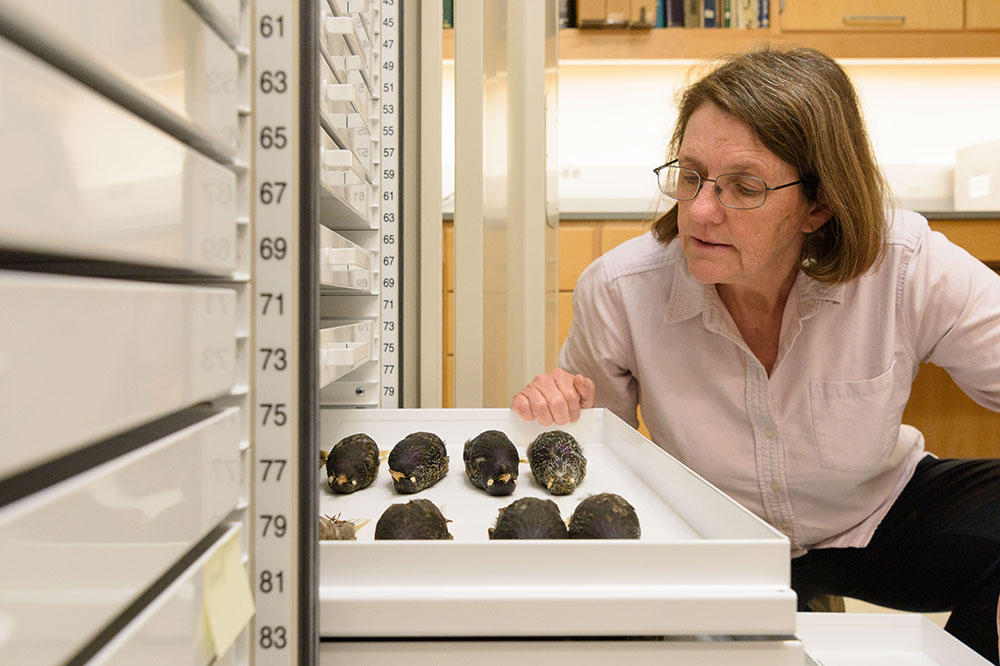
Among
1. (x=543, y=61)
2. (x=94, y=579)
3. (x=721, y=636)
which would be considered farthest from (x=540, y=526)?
(x=543, y=61)

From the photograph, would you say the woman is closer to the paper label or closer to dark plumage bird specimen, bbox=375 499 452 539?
dark plumage bird specimen, bbox=375 499 452 539

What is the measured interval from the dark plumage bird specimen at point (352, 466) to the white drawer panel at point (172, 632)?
0.42 m

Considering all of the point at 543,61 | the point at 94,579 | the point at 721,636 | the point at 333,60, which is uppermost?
the point at 543,61

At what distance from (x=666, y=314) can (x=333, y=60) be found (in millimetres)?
791

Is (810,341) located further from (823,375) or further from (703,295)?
(703,295)

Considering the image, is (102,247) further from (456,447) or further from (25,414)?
(456,447)

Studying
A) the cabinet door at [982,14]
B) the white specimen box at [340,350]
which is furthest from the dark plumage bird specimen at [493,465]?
the cabinet door at [982,14]

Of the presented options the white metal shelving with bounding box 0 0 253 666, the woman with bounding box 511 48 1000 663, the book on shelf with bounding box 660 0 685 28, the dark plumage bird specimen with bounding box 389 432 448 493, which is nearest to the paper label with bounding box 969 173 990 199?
the book on shelf with bounding box 660 0 685 28

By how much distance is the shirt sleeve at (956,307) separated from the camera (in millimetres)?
1266

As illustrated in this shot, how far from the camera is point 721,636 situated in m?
0.51

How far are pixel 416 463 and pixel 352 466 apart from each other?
0.23ft

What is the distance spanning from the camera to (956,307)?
1269 millimetres

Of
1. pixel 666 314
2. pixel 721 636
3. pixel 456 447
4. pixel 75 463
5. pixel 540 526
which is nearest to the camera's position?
pixel 75 463

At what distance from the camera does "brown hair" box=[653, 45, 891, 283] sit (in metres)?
1.17
